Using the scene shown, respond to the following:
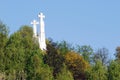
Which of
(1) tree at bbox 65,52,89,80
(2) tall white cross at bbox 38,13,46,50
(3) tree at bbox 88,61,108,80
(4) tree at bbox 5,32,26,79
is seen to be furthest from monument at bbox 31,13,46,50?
(3) tree at bbox 88,61,108,80

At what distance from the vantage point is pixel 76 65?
81000 millimetres

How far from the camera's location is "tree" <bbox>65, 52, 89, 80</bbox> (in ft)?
256

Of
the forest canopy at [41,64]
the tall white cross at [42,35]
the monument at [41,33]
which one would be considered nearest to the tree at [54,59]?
the forest canopy at [41,64]

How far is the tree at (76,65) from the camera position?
3074 inches

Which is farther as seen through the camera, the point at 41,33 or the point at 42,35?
the point at 41,33

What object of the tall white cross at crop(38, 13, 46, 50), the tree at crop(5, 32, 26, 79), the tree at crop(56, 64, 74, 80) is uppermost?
the tall white cross at crop(38, 13, 46, 50)

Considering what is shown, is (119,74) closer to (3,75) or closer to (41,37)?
(3,75)

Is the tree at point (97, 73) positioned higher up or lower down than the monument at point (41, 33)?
lower down

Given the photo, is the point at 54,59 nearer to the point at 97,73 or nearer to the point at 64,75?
the point at 64,75

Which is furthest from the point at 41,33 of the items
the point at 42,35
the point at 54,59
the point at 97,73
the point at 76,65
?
the point at 97,73

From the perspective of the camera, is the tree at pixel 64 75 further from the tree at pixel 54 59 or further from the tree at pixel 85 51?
the tree at pixel 85 51

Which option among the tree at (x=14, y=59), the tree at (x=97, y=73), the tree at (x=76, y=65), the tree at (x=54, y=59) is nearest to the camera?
the tree at (x=14, y=59)

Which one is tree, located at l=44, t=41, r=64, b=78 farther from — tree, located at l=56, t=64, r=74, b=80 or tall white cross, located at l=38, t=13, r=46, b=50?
tall white cross, located at l=38, t=13, r=46, b=50

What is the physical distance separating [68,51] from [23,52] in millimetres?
13526
